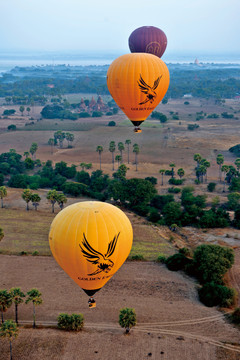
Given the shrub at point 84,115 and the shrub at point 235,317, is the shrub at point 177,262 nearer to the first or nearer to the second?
the shrub at point 235,317

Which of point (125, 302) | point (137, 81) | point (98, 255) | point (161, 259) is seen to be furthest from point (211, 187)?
point (98, 255)

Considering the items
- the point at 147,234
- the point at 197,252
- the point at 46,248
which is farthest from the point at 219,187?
the point at 46,248

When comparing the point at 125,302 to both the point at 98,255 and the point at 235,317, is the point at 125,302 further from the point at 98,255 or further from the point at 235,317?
the point at 98,255

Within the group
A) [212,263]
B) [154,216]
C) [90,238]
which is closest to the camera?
[90,238]

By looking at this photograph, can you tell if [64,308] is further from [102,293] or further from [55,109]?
[55,109]

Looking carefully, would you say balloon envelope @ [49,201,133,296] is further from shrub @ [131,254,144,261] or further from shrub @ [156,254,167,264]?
shrub @ [156,254,167,264]
